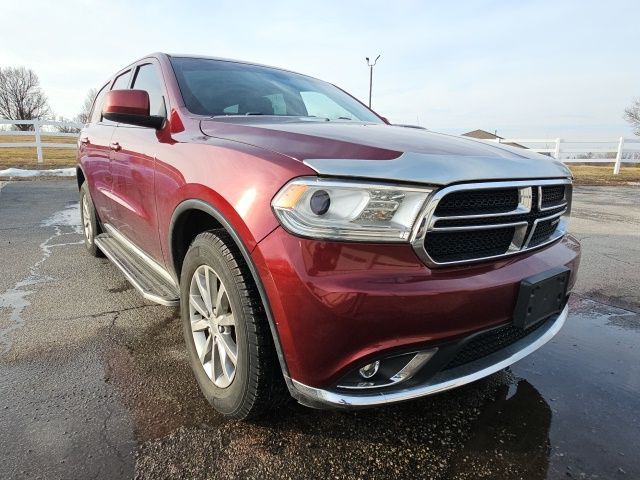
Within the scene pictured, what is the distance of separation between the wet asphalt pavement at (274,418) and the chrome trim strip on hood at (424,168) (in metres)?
1.14

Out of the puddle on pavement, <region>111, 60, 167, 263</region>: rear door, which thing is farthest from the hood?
the puddle on pavement

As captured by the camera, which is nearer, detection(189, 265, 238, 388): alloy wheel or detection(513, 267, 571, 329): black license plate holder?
detection(513, 267, 571, 329): black license plate holder

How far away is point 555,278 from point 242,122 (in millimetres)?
1671

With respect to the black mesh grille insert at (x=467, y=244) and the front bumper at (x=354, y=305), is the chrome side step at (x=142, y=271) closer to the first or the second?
the front bumper at (x=354, y=305)

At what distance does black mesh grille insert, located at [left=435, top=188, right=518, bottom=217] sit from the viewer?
1.64 m

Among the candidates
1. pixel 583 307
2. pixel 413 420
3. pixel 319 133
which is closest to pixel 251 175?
pixel 319 133

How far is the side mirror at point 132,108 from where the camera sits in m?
2.54

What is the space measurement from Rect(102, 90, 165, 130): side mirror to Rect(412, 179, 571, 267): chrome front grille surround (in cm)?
178

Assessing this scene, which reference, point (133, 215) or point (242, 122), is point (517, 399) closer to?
point (242, 122)

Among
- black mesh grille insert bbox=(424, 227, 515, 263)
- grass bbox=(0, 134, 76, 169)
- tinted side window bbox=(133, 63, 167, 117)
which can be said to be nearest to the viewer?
black mesh grille insert bbox=(424, 227, 515, 263)

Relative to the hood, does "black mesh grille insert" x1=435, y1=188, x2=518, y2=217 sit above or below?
below

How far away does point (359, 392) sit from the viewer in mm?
1640

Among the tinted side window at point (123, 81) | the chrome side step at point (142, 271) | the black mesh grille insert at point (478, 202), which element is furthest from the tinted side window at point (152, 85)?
the black mesh grille insert at point (478, 202)

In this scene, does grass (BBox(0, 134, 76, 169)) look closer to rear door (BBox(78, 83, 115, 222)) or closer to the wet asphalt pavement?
rear door (BBox(78, 83, 115, 222))
